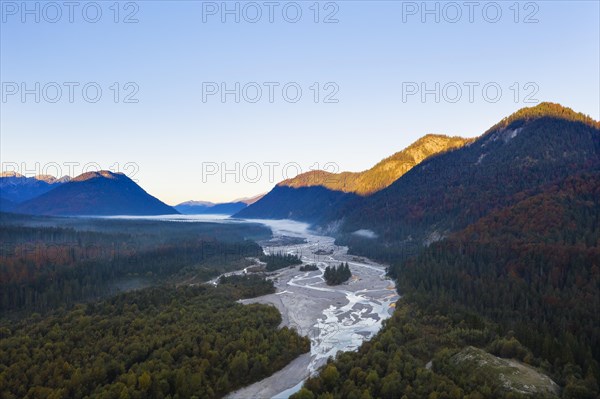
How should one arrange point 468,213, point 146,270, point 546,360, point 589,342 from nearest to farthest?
1. point 546,360
2. point 589,342
3. point 146,270
4. point 468,213

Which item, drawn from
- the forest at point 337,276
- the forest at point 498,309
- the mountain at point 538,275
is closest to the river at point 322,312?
the forest at point 337,276

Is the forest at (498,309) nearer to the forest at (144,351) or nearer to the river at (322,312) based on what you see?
the river at (322,312)

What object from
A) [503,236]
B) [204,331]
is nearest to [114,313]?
[204,331]

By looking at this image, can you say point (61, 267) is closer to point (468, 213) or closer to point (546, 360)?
point (546, 360)

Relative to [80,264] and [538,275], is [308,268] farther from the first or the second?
[80,264]

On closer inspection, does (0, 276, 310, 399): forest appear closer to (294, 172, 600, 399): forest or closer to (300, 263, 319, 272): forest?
(294, 172, 600, 399): forest

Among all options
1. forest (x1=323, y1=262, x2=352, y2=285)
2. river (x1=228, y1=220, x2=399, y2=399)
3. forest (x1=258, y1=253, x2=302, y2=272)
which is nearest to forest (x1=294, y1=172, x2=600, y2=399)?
river (x1=228, y1=220, x2=399, y2=399)
